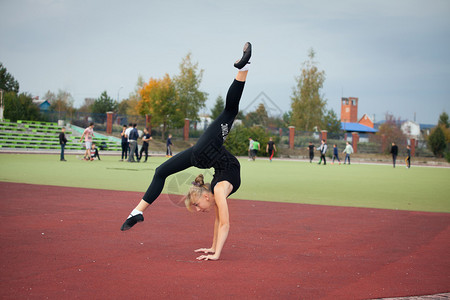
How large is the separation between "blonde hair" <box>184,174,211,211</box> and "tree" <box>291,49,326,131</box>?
66.5m

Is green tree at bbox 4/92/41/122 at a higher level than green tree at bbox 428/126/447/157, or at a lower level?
higher

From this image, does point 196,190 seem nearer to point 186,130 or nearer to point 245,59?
point 245,59

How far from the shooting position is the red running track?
14.0 ft

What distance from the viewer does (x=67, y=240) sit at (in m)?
6.08

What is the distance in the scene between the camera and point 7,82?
76.4 meters

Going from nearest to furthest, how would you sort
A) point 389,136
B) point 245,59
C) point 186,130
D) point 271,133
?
point 245,59
point 271,133
point 186,130
point 389,136

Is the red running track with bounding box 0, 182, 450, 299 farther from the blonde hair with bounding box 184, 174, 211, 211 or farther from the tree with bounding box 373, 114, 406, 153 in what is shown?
the tree with bounding box 373, 114, 406, 153

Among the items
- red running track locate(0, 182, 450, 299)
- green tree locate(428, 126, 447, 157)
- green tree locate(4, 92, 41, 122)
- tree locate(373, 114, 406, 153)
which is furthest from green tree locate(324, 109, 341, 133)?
red running track locate(0, 182, 450, 299)

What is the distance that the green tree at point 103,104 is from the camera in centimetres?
7588

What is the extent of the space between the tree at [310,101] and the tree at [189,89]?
1691 cm

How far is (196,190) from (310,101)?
67144 mm

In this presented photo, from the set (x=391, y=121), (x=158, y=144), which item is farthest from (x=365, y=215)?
(x=391, y=121)

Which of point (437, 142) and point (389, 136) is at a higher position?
point (389, 136)

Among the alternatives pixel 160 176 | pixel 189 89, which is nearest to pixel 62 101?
pixel 189 89
